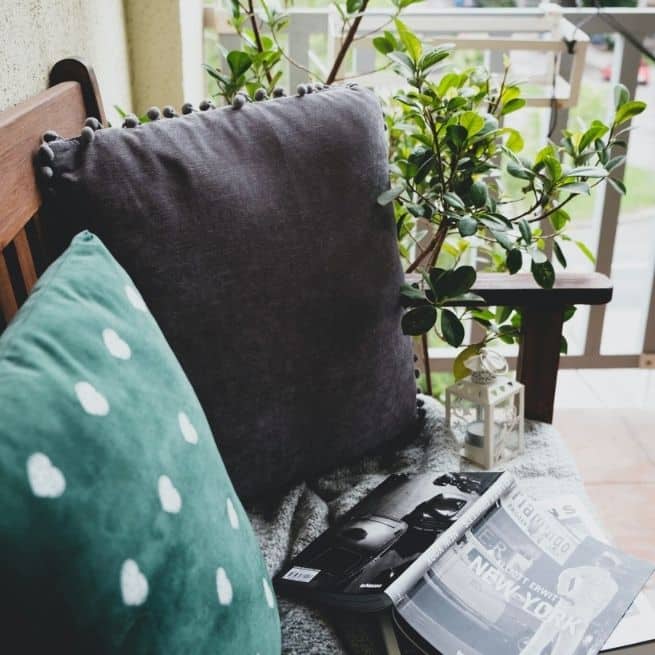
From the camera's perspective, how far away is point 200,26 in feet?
6.15

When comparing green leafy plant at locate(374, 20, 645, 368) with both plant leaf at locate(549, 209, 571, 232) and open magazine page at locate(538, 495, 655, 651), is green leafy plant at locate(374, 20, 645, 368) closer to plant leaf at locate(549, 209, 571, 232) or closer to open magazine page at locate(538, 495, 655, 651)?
plant leaf at locate(549, 209, 571, 232)

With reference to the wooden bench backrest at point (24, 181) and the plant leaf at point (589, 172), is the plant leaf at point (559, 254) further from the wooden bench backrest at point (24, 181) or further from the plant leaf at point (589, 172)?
the wooden bench backrest at point (24, 181)

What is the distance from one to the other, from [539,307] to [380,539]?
455mm

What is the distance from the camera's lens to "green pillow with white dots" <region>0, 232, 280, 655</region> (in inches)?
18.3

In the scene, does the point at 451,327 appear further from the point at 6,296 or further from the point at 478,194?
the point at 6,296

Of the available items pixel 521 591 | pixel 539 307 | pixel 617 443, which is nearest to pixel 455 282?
pixel 539 307

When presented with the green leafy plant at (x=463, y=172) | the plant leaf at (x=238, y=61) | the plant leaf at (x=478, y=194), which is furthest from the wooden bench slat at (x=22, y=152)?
the plant leaf at (x=478, y=194)

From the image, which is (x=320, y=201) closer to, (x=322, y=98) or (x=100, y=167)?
(x=322, y=98)

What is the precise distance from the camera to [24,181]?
837mm

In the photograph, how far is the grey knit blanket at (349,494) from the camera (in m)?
0.83

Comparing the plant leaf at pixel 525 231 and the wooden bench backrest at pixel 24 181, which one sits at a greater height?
the wooden bench backrest at pixel 24 181

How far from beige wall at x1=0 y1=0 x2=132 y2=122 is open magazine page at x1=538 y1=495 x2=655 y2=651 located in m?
0.84

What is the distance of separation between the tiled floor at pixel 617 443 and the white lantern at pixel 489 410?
0.51 meters

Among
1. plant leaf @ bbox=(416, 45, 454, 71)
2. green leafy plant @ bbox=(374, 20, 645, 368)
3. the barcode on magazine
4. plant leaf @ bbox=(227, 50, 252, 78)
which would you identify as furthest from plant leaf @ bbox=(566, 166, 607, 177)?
the barcode on magazine
